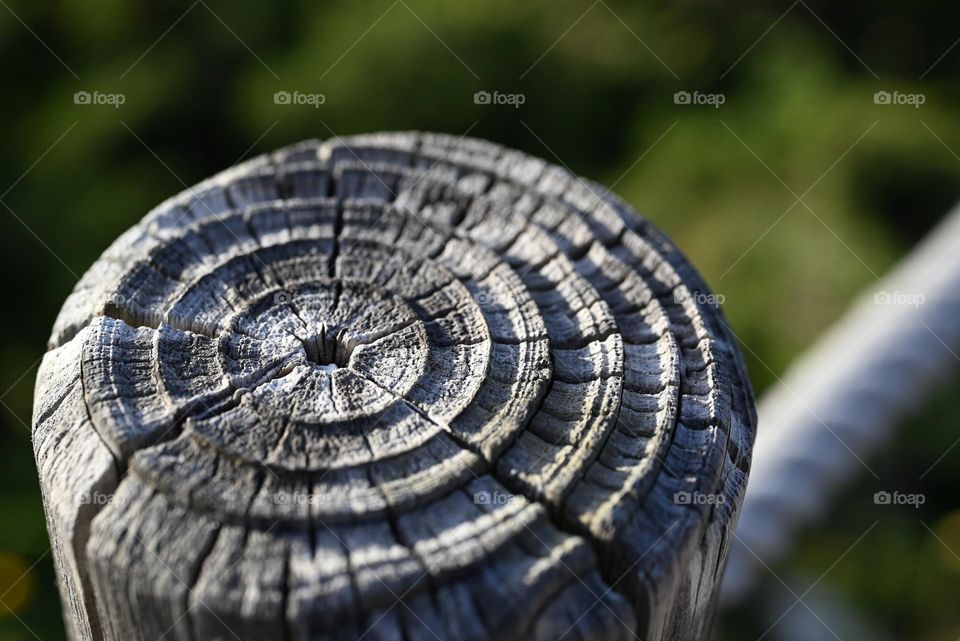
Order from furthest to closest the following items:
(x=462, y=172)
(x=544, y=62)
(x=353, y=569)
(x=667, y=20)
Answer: (x=667, y=20)
(x=544, y=62)
(x=462, y=172)
(x=353, y=569)

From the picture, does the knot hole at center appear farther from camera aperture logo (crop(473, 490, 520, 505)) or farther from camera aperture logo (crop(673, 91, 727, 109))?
camera aperture logo (crop(673, 91, 727, 109))

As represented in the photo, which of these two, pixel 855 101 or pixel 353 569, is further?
pixel 855 101

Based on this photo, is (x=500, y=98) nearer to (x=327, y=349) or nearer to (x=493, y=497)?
(x=327, y=349)

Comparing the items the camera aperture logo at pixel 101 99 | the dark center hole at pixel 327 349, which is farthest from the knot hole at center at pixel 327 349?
the camera aperture logo at pixel 101 99

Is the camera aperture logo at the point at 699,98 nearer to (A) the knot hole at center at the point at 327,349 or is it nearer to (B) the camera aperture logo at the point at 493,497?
(A) the knot hole at center at the point at 327,349

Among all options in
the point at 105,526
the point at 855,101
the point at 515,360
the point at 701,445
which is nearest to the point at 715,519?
the point at 701,445

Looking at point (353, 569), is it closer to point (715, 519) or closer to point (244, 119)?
point (715, 519)

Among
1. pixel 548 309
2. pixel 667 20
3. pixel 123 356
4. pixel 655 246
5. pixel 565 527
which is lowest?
pixel 123 356
